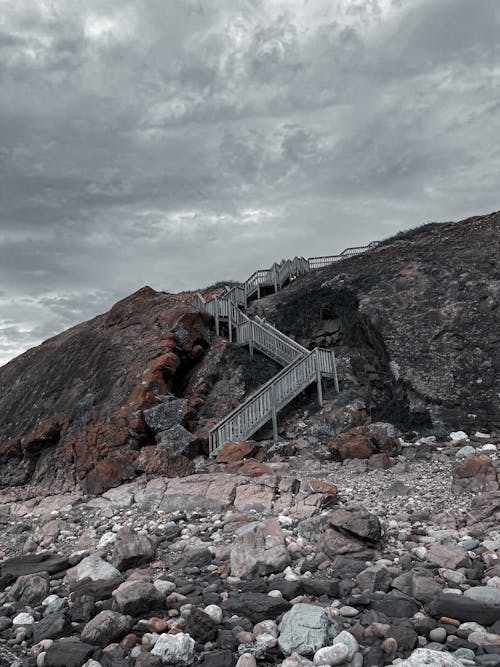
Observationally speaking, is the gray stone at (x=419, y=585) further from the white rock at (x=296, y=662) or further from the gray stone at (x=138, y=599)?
the gray stone at (x=138, y=599)

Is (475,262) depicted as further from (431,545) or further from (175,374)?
(431,545)

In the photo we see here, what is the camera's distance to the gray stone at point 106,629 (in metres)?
5.01

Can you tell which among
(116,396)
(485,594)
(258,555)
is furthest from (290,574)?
(116,396)

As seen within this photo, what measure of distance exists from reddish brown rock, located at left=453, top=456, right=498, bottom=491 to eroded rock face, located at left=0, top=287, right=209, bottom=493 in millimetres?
7821

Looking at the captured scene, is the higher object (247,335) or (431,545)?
(247,335)

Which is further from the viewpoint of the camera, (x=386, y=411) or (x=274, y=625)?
(x=386, y=411)

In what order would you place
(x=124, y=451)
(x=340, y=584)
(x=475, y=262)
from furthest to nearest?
(x=475, y=262) → (x=124, y=451) → (x=340, y=584)

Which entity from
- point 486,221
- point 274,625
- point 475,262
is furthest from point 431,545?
point 486,221

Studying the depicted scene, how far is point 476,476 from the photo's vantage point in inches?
353

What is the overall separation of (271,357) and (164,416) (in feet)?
17.4

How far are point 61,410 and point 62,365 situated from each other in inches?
145

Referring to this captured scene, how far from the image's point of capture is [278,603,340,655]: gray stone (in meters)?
4.55

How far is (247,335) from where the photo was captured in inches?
747

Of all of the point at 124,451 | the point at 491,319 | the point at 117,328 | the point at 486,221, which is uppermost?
the point at 486,221
